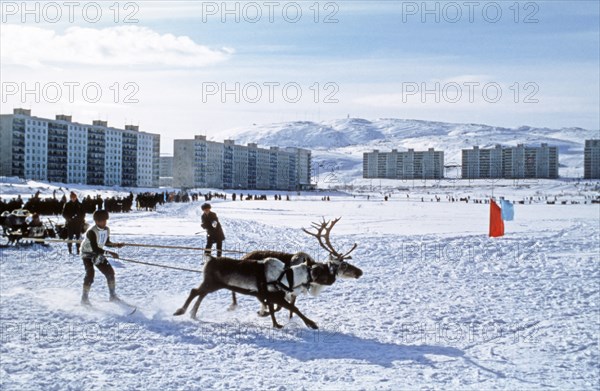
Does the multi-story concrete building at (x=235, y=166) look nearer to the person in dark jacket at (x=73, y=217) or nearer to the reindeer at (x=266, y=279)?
the person in dark jacket at (x=73, y=217)

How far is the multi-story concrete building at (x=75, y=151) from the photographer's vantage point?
97562 mm

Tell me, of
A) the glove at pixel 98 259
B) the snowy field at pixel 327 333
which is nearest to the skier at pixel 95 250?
the glove at pixel 98 259

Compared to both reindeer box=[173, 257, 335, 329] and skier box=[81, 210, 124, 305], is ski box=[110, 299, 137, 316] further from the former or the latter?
reindeer box=[173, 257, 335, 329]

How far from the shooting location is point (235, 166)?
486ft

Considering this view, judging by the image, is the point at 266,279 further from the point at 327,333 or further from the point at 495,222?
the point at 495,222

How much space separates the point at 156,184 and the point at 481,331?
12980cm

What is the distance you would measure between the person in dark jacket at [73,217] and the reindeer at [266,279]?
8.53m

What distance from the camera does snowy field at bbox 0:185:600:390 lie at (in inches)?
247

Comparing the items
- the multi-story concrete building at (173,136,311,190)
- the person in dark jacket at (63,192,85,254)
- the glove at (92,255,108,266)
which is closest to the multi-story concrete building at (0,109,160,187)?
the multi-story concrete building at (173,136,311,190)

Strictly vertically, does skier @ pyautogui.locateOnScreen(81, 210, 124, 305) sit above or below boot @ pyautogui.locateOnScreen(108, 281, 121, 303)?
above

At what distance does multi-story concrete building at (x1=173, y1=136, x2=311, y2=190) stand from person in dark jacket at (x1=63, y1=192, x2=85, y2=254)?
119m

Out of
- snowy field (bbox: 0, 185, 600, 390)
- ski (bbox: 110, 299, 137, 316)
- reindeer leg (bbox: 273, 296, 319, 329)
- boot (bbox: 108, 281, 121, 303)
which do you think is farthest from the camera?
boot (bbox: 108, 281, 121, 303)

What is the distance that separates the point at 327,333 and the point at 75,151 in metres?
108

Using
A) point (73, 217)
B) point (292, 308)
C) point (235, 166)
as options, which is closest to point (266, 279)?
point (292, 308)
